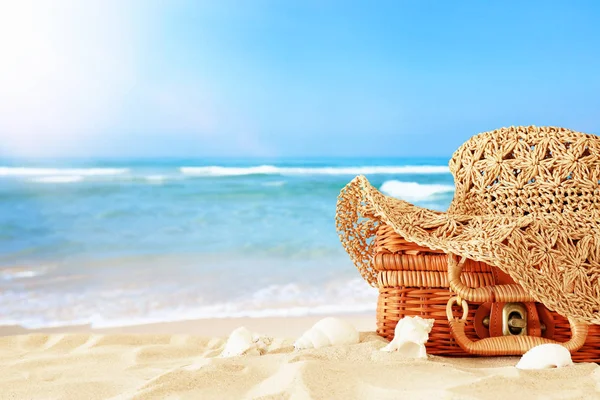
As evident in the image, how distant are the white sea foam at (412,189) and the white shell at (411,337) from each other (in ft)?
24.2

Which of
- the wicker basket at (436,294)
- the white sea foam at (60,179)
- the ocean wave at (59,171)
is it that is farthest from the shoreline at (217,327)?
the ocean wave at (59,171)

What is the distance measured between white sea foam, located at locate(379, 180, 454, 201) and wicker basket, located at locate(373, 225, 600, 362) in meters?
7.27

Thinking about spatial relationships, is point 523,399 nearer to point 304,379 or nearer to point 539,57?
point 304,379

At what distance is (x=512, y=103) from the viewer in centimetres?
939

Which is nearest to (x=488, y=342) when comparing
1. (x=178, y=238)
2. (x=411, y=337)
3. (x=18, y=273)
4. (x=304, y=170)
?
(x=411, y=337)

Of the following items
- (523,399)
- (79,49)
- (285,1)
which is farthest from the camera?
(285,1)

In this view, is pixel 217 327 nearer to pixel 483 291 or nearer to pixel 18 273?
pixel 483 291

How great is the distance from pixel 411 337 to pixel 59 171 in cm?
799

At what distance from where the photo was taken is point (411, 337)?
1.72 metres

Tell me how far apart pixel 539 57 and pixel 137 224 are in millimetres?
6437

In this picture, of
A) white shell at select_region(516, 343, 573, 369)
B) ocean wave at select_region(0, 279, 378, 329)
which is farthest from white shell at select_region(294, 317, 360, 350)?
ocean wave at select_region(0, 279, 378, 329)

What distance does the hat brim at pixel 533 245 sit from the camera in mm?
1591

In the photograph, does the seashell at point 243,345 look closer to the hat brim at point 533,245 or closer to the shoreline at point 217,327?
the hat brim at point 533,245

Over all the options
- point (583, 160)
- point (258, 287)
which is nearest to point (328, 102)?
point (258, 287)
